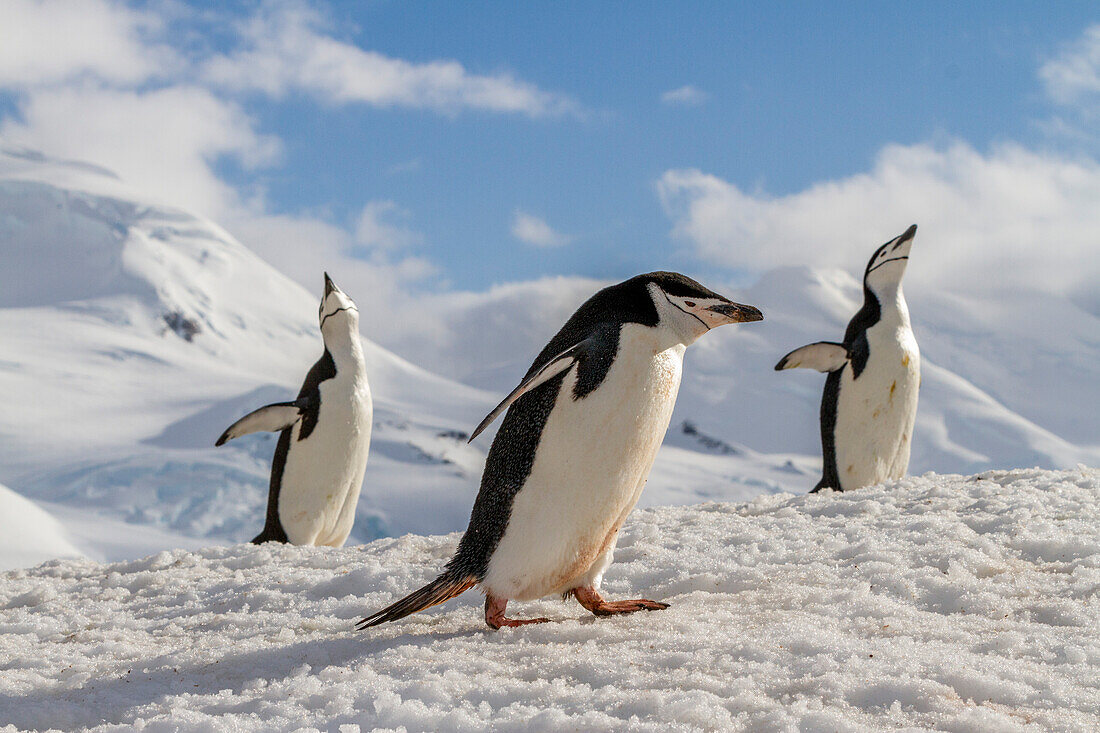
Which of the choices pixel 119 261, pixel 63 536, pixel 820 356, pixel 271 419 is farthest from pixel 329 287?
pixel 119 261

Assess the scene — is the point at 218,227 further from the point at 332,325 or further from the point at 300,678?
the point at 300,678

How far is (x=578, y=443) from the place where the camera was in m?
2.50

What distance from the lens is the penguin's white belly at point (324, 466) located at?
5.70 meters

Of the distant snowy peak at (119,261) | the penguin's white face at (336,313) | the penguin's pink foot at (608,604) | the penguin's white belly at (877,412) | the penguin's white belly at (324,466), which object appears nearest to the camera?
the penguin's pink foot at (608,604)

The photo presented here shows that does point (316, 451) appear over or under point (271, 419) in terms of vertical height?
under

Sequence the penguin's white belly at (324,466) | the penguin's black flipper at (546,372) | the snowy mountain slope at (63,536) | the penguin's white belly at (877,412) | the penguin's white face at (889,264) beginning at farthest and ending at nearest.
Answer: the snowy mountain slope at (63,536)
the penguin's white face at (889,264)
the penguin's white belly at (877,412)
the penguin's white belly at (324,466)
the penguin's black flipper at (546,372)

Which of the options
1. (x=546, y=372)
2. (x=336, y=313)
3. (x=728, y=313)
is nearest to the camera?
(x=546, y=372)

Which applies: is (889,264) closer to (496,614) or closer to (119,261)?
(496,614)

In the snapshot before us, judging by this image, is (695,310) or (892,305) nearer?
(695,310)

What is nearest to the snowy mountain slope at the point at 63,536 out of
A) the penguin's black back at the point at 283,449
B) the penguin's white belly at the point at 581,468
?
the penguin's black back at the point at 283,449

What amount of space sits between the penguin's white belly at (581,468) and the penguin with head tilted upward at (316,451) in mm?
3354

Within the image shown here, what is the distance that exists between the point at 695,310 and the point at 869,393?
374 centimetres

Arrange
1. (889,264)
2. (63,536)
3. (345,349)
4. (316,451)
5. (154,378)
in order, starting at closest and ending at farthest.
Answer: (316,451) < (345,349) < (889,264) < (63,536) < (154,378)

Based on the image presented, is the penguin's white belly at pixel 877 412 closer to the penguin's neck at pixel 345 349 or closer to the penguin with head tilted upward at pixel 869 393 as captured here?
the penguin with head tilted upward at pixel 869 393
